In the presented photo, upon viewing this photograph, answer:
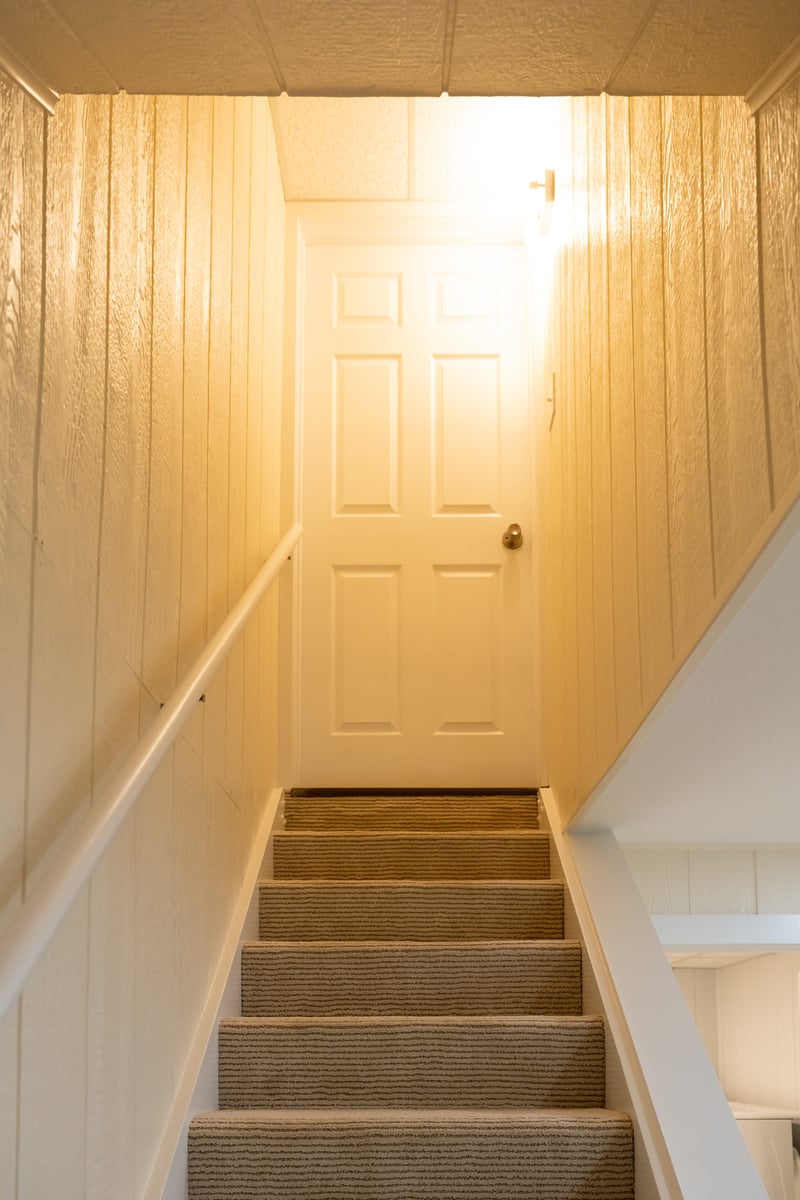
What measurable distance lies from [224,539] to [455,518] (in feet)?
4.14

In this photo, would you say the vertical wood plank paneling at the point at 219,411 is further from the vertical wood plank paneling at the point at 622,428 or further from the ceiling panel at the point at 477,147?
the ceiling panel at the point at 477,147

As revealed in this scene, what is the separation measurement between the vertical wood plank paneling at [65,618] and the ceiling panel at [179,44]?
0.20 metres

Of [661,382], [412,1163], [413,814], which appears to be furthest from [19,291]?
[413,814]

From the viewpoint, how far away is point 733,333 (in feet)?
5.00

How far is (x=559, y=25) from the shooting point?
1188mm

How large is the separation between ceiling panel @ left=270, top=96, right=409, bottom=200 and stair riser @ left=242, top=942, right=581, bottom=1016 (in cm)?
231

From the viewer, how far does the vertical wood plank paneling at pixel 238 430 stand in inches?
110

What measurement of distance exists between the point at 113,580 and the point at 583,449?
139 cm

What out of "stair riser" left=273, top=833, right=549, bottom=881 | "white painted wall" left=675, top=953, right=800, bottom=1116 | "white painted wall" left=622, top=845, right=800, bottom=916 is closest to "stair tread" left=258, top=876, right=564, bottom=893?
"stair riser" left=273, top=833, right=549, bottom=881

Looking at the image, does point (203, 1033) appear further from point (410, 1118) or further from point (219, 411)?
point (219, 411)

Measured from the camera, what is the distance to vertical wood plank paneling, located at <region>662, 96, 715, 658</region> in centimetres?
168

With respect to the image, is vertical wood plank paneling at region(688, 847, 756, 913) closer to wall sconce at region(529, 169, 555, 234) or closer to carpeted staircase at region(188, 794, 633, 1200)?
carpeted staircase at region(188, 794, 633, 1200)

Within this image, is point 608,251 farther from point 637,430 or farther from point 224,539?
point 224,539

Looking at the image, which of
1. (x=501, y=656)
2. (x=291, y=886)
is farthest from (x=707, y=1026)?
(x=291, y=886)
